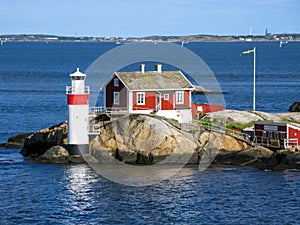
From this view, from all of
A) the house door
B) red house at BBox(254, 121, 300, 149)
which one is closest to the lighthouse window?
the house door

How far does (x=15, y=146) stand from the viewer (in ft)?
205

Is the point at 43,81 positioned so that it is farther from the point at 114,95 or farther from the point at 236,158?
the point at 236,158

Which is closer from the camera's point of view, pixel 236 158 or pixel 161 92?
pixel 236 158

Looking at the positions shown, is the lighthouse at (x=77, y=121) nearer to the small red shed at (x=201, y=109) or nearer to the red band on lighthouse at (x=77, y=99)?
the red band on lighthouse at (x=77, y=99)

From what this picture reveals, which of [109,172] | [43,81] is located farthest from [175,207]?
[43,81]

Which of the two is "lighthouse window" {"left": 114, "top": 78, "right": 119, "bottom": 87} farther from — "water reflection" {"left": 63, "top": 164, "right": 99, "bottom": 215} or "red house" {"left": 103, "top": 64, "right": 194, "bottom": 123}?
"water reflection" {"left": 63, "top": 164, "right": 99, "bottom": 215}

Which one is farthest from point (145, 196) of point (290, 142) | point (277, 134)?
point (277, 134)

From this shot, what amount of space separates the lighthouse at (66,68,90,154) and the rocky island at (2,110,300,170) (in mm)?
568

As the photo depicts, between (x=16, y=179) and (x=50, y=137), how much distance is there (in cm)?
952

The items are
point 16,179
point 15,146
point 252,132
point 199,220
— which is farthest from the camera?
point 15,146

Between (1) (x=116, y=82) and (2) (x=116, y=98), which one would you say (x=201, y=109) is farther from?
(1) (x=116, y=82)

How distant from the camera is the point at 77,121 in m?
55.5

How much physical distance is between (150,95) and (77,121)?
6594 mm

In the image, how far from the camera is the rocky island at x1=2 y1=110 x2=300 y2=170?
53.1 meters
